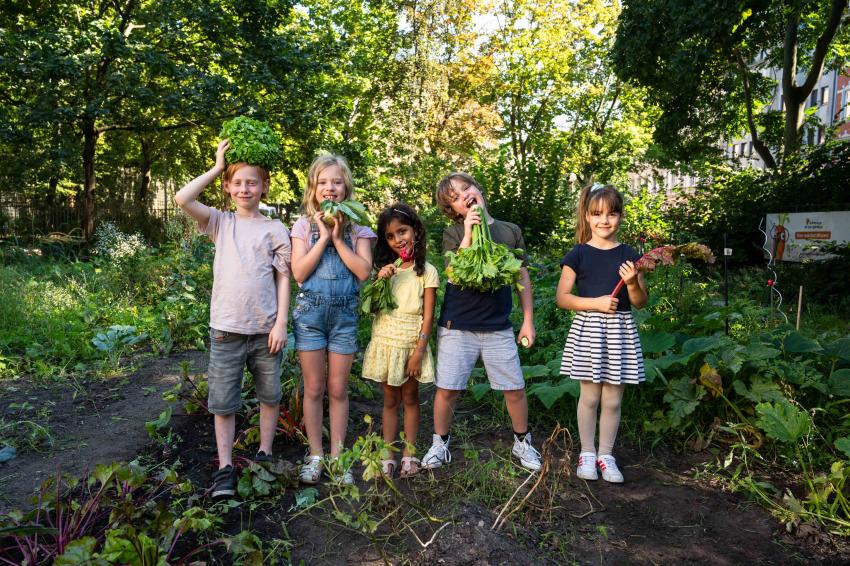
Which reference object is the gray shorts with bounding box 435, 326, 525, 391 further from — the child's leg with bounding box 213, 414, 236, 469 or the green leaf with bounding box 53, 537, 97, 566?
the green leaf with bounding box 53, 537, 97, 566

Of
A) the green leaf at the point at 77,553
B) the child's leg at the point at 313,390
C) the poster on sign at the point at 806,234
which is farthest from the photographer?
the poster on sign at the point at 806,234

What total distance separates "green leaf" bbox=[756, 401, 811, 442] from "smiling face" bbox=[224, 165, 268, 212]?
119 inches

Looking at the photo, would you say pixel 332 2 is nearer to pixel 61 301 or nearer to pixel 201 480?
pixel 61 301

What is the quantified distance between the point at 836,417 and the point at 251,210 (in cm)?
386

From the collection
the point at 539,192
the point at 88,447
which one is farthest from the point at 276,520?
the point at 539,192

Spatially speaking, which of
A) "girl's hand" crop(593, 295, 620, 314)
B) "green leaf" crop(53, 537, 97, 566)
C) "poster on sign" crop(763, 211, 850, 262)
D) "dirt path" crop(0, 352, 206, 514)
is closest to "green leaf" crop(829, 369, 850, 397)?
"girl's hand" crop(593, 295, 620, 314)

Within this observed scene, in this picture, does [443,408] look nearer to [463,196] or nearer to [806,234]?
[463,196]

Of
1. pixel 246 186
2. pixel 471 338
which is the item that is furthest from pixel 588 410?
pixel 246 186

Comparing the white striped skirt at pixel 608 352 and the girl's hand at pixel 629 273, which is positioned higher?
the girl's hand at pixel 629 273

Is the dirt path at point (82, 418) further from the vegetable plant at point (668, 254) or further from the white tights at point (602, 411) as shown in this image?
the vegetable plant at point (668, 254)

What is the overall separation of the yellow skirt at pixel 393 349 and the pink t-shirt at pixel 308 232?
0.46 metres

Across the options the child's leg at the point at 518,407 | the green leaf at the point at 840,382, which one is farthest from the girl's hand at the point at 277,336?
the green leaf at the point at 840,382

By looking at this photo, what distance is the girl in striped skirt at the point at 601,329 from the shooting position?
3.25 meters

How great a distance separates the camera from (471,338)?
333 centimetres
